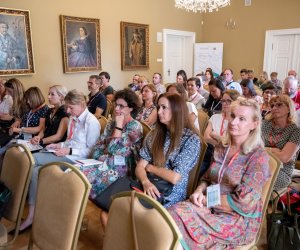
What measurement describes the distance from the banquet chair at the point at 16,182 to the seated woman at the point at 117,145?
0.57m

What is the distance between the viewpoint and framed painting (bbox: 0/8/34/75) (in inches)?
190

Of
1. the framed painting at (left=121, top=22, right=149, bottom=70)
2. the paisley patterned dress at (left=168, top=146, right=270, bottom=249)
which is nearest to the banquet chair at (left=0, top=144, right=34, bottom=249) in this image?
the paisley patterned dress at (left=168, top=146, right=270, bottom=249)

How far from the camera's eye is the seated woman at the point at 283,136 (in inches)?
89.1

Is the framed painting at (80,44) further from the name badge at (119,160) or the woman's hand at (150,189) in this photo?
the woman's hand at (150,189)

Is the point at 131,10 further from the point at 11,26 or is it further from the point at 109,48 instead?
the point at 11,26

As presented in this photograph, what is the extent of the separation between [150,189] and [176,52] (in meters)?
7.25

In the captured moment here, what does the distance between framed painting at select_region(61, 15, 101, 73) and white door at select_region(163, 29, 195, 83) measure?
2.28m

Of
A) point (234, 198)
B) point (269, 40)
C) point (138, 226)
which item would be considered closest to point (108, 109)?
point (234, 198)

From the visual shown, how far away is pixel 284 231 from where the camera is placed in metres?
1.87

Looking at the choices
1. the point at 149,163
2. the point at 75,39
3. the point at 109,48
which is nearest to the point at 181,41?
the point at 109,48

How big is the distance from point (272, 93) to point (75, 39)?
393 centimetres

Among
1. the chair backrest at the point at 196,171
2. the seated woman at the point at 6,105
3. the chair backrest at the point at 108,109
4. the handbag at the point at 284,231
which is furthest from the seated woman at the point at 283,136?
the seated woman at the point at 6,105

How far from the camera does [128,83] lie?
23.2ft

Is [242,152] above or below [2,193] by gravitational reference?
above
